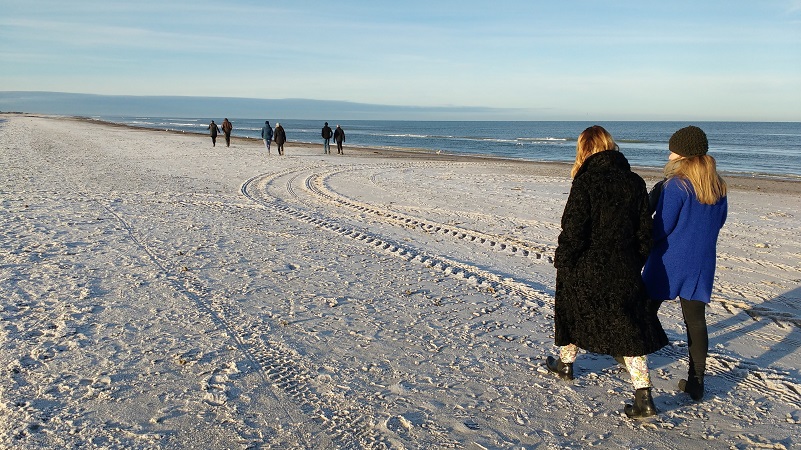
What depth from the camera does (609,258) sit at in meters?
3.59

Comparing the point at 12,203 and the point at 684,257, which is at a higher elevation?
the point at 684,257

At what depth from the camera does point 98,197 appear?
11.5 meters

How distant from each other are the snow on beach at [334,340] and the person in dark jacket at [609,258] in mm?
451

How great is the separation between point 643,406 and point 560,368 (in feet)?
2.12

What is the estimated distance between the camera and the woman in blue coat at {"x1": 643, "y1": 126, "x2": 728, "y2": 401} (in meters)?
3.65

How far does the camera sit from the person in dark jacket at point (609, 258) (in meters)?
3.54

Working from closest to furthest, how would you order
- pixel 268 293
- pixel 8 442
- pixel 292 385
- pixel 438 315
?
pixel 8 442
pixel 292 385
pixel 438 315
pixel 268 293

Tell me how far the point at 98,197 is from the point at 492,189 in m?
8.82

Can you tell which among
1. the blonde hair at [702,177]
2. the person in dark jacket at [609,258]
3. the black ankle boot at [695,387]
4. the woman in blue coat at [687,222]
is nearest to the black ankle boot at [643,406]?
the person in dark jacket at [609,258]

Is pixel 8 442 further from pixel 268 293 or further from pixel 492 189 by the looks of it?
pixel 492 189

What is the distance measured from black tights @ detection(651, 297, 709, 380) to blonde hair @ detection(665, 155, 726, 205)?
2.12 ft

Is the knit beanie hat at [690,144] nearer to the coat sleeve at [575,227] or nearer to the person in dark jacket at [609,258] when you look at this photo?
the person in dark jacket at [609,258]

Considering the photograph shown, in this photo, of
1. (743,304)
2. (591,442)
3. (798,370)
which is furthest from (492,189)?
(591,442)

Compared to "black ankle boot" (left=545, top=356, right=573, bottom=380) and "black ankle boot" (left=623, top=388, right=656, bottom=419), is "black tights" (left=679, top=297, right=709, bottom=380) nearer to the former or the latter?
"black ankle boot" (left=623, top=388, right=656, bottom=419)
